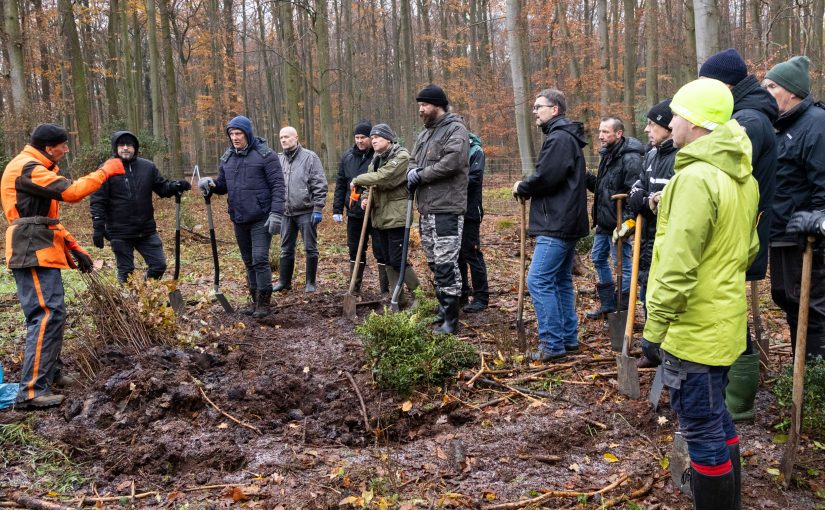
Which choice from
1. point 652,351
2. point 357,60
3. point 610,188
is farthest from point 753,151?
point 357,60

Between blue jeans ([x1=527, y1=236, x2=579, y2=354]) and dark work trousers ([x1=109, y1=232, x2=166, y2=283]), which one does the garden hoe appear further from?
dark work trousers ([x1=109, y1=232, x2=166, y2=283])

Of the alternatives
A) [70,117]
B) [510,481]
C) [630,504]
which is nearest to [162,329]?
[510,481]

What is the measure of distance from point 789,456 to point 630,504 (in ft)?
A: 2.97

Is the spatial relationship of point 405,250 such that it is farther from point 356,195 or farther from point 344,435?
point 344,435

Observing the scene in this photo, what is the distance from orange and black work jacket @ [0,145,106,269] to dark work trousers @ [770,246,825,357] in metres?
5.12

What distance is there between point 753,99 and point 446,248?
299 cm

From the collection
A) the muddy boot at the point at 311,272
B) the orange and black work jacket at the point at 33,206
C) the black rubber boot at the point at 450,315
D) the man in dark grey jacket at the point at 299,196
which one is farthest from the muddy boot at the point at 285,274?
the orange and black work jacket at the point at 33,206

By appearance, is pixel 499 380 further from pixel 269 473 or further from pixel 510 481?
pixel 269 473

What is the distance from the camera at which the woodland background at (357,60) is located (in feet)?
50.2

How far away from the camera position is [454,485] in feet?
11.7

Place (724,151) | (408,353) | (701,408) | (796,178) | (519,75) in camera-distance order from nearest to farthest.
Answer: (724,151), (701,408), (796,178), (408,353), (519,75)

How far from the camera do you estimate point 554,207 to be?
5105mm

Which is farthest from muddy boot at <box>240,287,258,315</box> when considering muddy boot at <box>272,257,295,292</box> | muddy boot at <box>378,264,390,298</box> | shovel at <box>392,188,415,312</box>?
shovel at <box>392,188,415,312</box>

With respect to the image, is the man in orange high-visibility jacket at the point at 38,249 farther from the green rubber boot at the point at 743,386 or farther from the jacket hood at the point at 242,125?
the green rubber boot at the point at 743,386
